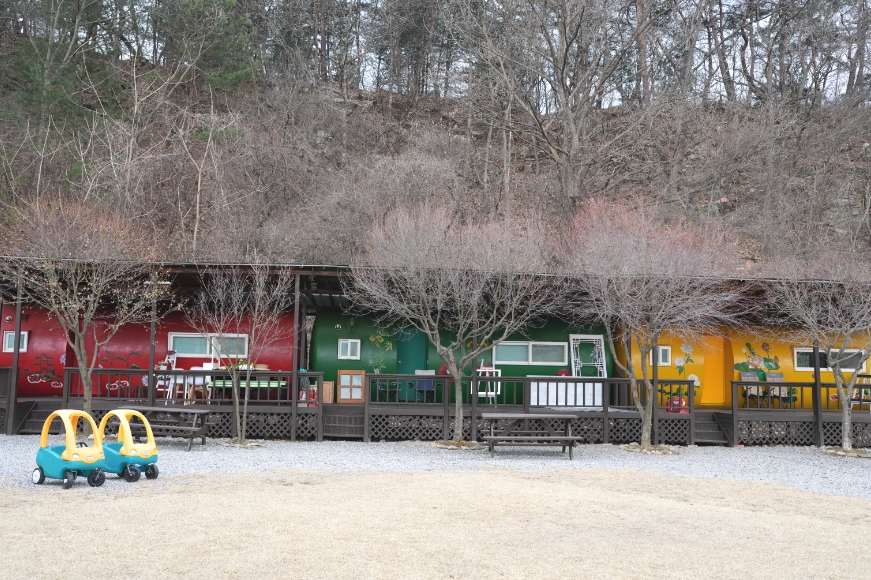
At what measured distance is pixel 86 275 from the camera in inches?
615

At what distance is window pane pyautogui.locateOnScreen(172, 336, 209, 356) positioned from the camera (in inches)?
719

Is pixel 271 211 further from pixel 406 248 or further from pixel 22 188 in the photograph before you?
pixel 406 248

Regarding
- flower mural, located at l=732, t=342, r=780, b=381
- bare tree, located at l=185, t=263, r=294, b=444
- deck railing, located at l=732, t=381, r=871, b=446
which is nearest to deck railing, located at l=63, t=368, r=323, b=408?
bare tree, located at l=185, t=263, r=294, b=444

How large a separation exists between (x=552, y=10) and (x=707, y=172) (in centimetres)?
1014

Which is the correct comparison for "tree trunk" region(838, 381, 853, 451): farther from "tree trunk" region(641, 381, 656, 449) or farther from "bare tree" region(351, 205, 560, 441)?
"bare tree" region(351, 205, 560, 441)

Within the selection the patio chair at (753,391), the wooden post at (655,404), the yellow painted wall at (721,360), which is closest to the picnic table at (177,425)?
the wooden post at (655,404)

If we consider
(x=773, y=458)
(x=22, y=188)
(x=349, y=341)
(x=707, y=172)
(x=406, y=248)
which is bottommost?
(x=773, y=458)

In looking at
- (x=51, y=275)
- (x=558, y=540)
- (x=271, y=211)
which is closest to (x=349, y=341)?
(x=51, y=275)

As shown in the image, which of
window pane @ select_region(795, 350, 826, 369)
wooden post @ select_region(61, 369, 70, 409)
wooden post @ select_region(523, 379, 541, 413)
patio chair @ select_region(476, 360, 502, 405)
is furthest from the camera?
window pane @ select_region(795, 350, 826, 369)

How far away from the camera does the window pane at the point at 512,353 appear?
1842cm

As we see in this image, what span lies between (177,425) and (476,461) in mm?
5550

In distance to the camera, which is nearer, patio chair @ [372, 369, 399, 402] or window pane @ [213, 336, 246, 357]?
patio chair @ [372, 369, 399, 402]

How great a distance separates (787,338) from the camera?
18.5 metres

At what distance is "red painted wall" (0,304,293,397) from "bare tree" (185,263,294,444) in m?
0.37
